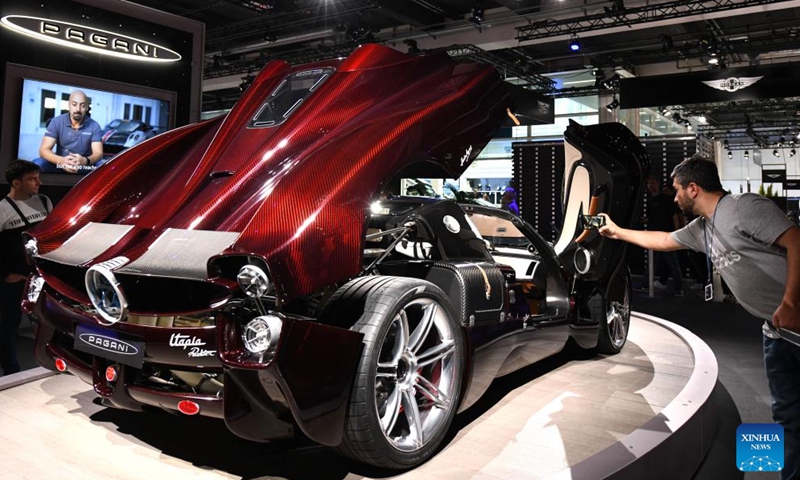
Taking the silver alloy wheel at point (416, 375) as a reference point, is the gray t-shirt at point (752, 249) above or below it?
above

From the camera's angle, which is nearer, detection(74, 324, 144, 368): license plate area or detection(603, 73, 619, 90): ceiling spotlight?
detection(74, 324, 144, 368): license plate area

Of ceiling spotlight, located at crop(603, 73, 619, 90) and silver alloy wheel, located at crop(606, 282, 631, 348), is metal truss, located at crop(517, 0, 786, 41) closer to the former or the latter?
ceiling spotlight, located at crop(603, 73, 619, 90)

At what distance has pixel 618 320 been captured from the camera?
15.5 feet

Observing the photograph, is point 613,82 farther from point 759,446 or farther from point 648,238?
point 759,446

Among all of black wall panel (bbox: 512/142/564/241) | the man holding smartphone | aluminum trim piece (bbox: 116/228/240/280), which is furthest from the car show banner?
aluminum trim piece (bbox: 116/228/240/280)

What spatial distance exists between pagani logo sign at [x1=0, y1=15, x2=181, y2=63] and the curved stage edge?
9.72 feet

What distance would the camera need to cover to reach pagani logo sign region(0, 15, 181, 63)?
499 centimetres

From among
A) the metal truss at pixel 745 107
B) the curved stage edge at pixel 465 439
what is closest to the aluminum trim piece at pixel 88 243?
the curved stage edge at pixel 465 439

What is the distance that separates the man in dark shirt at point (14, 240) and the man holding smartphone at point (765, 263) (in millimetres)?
3961

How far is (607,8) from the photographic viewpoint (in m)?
10.6

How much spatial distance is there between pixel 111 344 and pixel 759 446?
95.9 inches

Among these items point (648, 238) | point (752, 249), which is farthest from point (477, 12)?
point (752, 249)

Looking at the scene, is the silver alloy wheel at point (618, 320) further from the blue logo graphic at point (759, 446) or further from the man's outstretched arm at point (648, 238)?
the blue logo graphic at point (759, 446)

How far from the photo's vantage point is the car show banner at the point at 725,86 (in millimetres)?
9562
